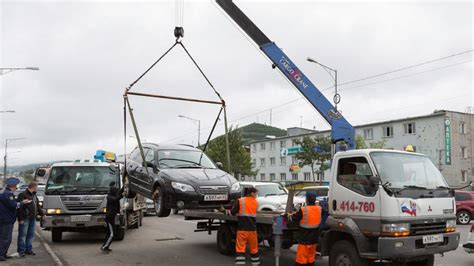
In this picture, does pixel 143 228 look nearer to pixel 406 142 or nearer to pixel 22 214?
pixel 22 214

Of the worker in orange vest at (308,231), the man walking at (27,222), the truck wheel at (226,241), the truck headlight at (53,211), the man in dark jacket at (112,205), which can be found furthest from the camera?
the truck headlight at (53,211)

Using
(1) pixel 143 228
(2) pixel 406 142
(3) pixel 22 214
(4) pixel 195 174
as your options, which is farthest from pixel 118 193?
(2) pixel 406 142

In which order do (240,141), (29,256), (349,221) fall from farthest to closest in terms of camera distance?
(240,141) < (29,256) < (349,221)

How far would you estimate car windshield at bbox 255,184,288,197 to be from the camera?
13.3 metres

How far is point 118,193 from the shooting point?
1111 centimetres

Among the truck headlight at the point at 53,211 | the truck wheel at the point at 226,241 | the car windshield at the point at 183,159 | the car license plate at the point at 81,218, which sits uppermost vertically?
the car windshield at the point at 183,159

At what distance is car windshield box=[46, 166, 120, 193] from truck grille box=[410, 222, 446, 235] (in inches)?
335

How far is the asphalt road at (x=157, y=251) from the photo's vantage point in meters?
9.45

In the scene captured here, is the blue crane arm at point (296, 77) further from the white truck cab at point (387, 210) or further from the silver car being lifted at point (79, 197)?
the silver car being lifted at point (79, 197)

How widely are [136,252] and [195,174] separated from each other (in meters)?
3.05

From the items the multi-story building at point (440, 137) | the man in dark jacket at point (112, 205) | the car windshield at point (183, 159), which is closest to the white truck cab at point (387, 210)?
the car windshield at point (183, 159)

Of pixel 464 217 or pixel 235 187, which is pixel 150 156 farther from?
pixel 464 217

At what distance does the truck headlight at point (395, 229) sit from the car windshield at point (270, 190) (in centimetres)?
691

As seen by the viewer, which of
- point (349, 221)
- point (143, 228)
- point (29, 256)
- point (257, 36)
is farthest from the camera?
point (143, 228)
